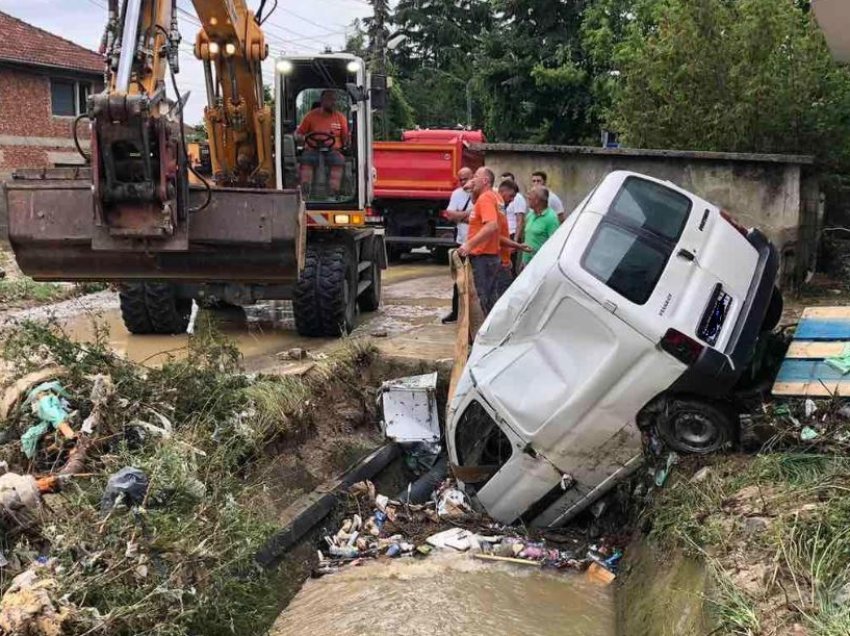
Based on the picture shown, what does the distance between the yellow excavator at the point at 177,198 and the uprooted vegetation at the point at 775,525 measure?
323cm

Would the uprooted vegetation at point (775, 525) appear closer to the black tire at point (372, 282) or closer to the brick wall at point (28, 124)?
the black tire at point (372, 282)

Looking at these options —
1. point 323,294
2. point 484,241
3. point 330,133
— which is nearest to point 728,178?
point 484,241

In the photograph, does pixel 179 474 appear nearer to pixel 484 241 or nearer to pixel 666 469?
pixel 666 469

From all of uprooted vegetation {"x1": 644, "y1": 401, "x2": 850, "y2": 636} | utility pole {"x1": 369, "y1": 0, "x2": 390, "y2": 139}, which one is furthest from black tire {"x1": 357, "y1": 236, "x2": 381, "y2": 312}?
utility pole {"x1": 369, "y1": 0, "x2": 390, "y2": 139}

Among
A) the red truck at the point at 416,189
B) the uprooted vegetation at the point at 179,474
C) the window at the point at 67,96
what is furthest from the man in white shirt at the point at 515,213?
the window at the point at 67,96

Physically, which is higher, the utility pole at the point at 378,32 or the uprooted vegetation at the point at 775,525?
the utility pole at the point at 378,32

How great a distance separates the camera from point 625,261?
544 centimetres

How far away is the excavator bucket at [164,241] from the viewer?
603 centimetres

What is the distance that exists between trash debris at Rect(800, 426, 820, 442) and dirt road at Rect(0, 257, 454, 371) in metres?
3.67

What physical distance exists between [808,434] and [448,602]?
7.34 ft

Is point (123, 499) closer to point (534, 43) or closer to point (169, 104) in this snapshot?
point (169, 104)

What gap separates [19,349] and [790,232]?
841 cm

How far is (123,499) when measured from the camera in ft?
13.9

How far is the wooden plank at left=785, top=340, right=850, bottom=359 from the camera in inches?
217
